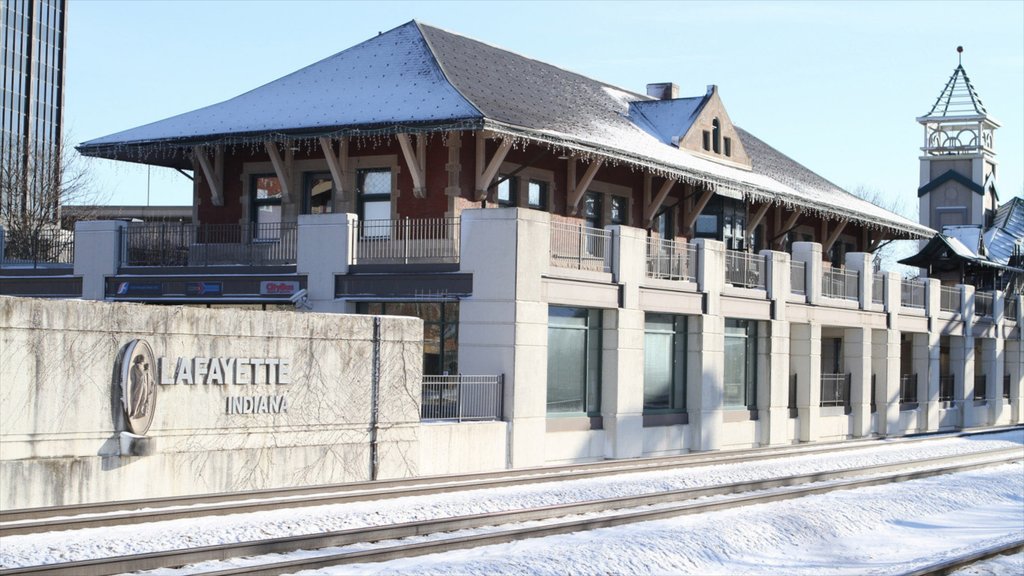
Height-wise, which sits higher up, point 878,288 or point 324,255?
point 324,255

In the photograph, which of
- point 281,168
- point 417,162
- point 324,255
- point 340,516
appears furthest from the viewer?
point 281,168

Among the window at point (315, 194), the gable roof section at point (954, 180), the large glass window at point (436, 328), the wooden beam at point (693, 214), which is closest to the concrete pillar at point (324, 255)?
the large glass window at point (436, 328)

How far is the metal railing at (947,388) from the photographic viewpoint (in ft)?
154

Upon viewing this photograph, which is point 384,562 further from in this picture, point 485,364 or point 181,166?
point 181,166

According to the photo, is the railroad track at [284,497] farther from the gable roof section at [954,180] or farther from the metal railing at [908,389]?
the gable roof section at [954,180]

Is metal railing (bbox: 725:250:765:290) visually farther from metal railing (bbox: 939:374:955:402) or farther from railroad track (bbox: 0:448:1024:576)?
metal railing (bbox: 939:374:955:402)

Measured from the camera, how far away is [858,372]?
128ft

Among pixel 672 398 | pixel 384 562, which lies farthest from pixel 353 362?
pixel 672 398

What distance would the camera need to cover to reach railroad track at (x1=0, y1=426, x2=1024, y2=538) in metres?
15.5

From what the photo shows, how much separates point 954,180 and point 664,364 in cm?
3889

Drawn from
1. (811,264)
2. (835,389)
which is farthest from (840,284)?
(835,389)

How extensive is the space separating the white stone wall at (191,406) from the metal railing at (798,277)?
15409mm

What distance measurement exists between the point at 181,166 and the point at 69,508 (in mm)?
19206

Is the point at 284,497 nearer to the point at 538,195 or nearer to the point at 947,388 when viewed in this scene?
the point at 538,195
